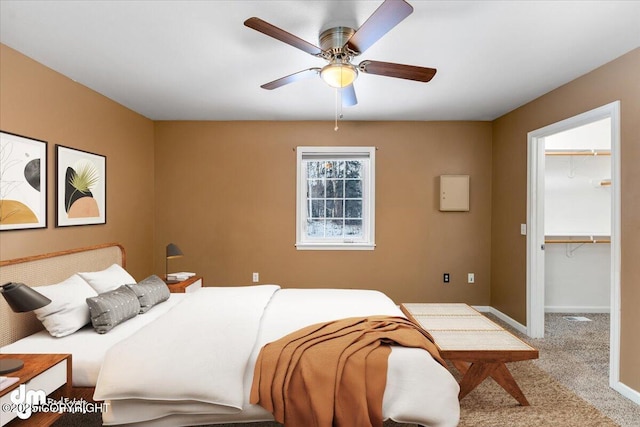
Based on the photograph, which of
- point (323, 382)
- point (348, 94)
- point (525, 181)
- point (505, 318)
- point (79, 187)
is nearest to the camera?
point (323, 382)

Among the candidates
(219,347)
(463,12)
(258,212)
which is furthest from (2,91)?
(463,12)

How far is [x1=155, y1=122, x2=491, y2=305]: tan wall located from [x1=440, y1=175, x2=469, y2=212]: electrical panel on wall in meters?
0.11

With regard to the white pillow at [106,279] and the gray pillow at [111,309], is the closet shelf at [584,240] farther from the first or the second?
the white pillow at [106,279]

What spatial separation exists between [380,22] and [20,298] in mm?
2121

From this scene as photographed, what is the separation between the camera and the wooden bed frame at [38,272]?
2.28 meters

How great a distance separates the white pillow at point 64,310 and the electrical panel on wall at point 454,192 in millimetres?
3978

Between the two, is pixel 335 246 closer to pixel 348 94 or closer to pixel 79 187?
pixel 348 94

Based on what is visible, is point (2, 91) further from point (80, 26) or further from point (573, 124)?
point (573, 124)

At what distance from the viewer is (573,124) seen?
3189mm

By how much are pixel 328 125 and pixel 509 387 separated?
3472 mm

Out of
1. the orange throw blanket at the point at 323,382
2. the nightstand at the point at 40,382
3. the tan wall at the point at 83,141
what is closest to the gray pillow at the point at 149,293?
the tan wall at the point at 83,141

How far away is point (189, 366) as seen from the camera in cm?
183

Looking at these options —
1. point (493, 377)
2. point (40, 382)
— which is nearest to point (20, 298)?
point (40, 382)

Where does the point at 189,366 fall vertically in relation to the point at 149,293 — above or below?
below
